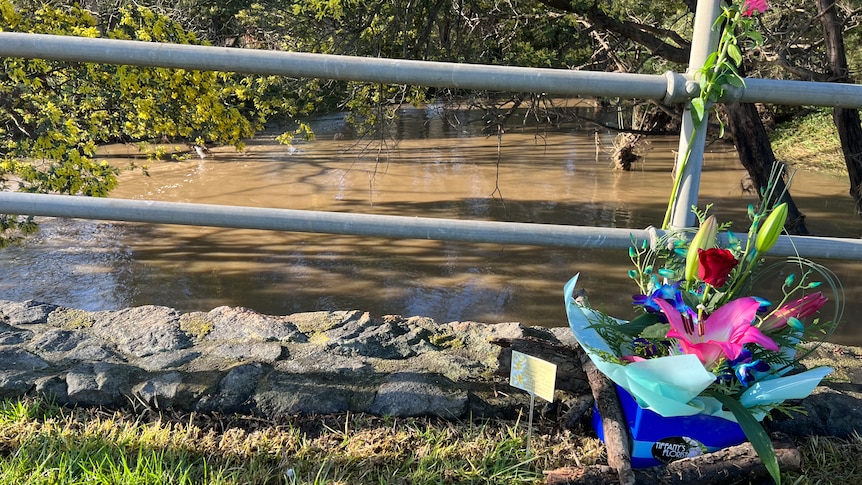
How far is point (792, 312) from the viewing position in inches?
55.8

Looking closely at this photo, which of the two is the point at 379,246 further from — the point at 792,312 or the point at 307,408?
the point at 792,312

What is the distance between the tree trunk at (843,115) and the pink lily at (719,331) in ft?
17.2

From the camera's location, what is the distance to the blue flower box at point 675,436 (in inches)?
56.9

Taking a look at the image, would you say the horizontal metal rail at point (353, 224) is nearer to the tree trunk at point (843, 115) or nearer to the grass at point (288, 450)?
the grass at point (288, 450)

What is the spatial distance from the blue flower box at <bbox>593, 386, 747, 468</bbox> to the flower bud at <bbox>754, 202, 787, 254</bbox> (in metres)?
0.41

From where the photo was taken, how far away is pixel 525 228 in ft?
5.53

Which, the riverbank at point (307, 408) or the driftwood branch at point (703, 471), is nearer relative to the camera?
the driftwood branch at point (703, 471)

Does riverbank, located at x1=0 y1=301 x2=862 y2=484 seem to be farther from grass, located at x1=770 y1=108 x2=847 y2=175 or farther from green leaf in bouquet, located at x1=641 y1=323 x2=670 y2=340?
grass, located at x1=770 y1=108 x2=847 y2=175

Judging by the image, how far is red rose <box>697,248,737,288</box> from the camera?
128 cm

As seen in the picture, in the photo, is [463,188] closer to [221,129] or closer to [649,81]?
[221,129]

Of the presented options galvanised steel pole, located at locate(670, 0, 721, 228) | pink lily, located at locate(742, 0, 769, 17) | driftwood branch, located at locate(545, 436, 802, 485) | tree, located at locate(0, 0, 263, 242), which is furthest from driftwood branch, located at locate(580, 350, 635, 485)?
→ tree, located at locate(0, 0, 263, 242)

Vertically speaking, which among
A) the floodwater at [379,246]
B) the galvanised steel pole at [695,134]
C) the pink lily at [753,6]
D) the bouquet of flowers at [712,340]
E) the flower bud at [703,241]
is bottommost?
the floodwater at [379,246]

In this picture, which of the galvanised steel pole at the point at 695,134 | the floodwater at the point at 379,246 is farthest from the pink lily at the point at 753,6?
the floodwater at the point at 379,246

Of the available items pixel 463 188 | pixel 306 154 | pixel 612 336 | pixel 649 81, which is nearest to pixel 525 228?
pixel 612 336
